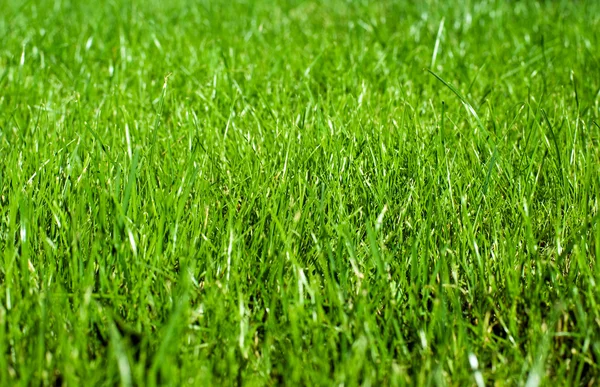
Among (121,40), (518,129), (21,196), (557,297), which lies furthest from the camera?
(121,40)

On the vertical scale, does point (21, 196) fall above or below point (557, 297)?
above

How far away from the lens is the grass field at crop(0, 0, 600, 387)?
4.17ft

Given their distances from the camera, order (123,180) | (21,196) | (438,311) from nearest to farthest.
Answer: (438,311) → (21,196) → (123,180)

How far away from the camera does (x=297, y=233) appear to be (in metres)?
1.52

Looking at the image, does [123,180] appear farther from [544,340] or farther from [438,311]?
[544,340]

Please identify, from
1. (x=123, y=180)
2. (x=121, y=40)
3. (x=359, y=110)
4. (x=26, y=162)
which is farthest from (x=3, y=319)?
(x=121, y=40)

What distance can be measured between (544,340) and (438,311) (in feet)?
0.66

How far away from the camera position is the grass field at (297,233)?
127 cm

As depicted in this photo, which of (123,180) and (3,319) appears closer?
(3,319)

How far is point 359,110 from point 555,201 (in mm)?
798

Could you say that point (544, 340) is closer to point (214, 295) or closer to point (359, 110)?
point (214, 295)

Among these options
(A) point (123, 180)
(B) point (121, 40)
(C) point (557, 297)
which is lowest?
(C) point (557, 297)

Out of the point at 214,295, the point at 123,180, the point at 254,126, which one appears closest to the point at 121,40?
the point at 254,126

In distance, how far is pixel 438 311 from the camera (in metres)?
1.34
